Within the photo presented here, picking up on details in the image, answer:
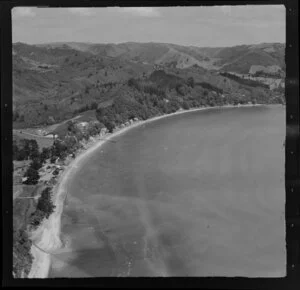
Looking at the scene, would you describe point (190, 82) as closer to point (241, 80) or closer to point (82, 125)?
point (241, 80)

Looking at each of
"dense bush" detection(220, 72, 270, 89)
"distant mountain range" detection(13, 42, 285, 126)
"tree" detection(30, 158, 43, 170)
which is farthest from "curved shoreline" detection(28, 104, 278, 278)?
"dense bush" detection(220, 72, 270, 89)

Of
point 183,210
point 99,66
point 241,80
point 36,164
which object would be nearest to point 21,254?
point 36,164

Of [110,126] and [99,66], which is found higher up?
[99,66]

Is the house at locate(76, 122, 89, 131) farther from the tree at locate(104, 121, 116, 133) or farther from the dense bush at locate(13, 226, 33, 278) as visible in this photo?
the dense bush at locate(13, 226, 33, 278)

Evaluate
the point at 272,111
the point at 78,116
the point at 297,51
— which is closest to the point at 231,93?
the point at 272,111

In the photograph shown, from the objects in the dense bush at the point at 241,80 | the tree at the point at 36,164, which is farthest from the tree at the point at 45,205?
the dense bush at the point at 241,80
